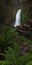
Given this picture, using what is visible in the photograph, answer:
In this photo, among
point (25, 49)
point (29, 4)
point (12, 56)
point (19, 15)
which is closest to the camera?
point (12, 56)

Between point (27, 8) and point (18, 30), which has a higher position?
point (27, 8)

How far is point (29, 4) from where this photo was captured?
1034cm

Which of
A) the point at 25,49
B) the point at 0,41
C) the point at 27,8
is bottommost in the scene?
the point at 25,49

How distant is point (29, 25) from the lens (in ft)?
29.9

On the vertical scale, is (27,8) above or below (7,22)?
above

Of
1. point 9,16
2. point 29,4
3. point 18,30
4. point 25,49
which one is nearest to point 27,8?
point 29,4

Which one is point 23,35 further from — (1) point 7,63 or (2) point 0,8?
(1) point 7,63

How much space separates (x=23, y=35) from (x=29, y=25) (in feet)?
2.37

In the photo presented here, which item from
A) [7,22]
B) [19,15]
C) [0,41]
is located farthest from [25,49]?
[19,15]

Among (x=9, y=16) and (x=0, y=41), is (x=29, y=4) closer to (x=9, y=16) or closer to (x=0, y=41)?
(x=9, y=16)

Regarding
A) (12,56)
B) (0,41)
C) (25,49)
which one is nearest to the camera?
(12,56)

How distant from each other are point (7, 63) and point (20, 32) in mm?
4173

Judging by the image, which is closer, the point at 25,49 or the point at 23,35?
the point at 25,49

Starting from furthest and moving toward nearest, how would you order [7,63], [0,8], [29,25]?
[29,25]
[0,8]
[7,63]
